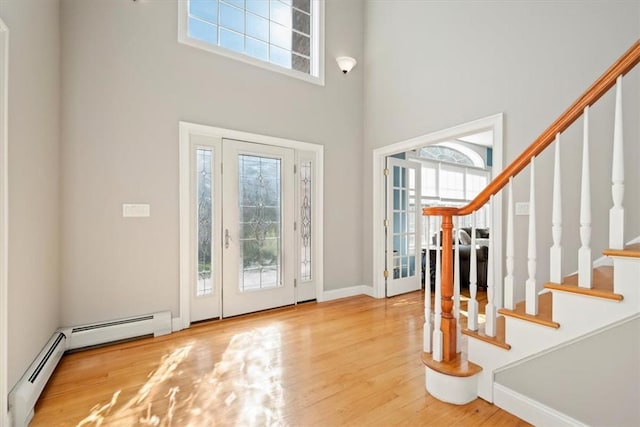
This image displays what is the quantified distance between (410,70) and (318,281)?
9.38ft

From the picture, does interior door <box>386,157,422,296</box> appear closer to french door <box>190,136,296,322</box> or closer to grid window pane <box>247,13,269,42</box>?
french door <box>190,136,296,322</box>

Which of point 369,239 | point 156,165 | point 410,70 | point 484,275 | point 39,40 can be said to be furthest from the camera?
point 484,275

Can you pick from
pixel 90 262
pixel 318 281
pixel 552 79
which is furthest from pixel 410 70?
pixel 90 262

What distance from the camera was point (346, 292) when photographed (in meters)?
4.12

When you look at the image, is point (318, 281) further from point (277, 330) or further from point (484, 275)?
point (484, 275)

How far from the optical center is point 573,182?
7.36ft

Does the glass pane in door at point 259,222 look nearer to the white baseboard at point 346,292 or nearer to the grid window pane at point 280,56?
the white baseboard at point 346,292

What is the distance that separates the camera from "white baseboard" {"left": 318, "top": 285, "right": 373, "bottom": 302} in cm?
395

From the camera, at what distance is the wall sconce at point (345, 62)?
13.0ft

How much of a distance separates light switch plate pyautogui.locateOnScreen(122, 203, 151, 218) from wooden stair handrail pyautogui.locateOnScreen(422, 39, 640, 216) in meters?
2.53

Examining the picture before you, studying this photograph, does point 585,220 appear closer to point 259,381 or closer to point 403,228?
point 259,381

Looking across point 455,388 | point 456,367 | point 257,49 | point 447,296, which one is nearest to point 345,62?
point 257,49

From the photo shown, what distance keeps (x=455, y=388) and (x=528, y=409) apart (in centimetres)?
36

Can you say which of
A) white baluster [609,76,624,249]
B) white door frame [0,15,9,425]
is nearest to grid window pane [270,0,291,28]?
white door frame [0,15,9,425]
